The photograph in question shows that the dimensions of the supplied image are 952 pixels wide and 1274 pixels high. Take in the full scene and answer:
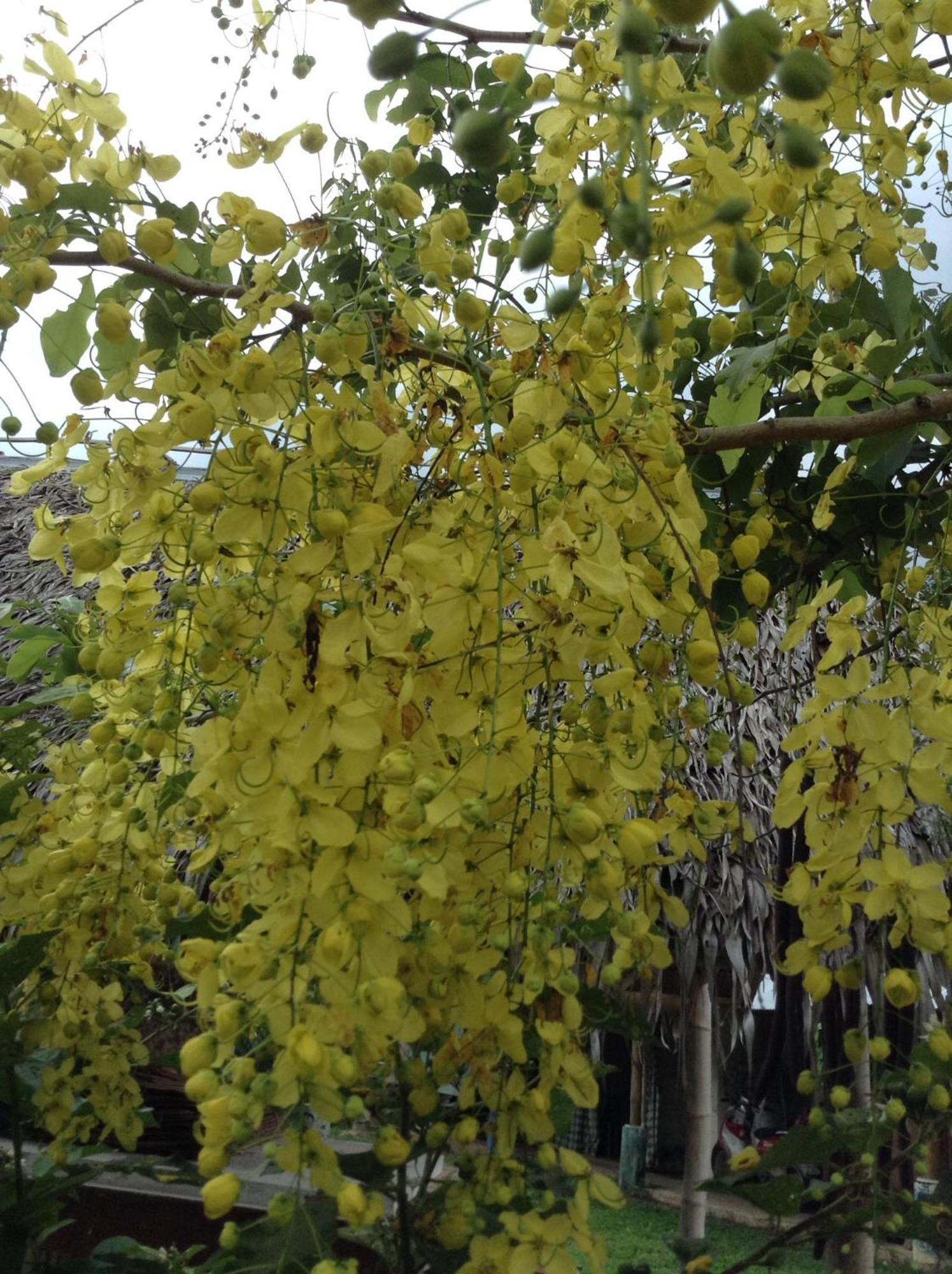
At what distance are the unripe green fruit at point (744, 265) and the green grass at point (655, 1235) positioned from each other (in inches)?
118

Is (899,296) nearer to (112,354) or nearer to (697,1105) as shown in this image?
(112,354)

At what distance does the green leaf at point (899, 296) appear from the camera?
3.08 ft

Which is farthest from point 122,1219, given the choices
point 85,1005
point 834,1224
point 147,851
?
point 834,1224

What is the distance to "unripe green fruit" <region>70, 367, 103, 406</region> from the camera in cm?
70

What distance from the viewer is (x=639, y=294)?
2.30 feet

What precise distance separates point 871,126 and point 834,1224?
0.75 m

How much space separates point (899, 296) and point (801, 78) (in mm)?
575

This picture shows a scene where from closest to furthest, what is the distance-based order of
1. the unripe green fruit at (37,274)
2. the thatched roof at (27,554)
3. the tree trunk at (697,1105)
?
the unripe green fruit at (37,274), the tree trunk at (697,1105), the thatched roof at (27,554)

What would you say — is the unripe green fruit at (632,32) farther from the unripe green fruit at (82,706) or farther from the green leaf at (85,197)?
the unripe green fruit at (82,706)

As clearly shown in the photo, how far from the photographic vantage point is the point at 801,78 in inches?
16.5

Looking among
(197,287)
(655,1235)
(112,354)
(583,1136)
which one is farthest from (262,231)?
(655,1235)

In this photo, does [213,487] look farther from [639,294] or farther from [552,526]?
[639,294]

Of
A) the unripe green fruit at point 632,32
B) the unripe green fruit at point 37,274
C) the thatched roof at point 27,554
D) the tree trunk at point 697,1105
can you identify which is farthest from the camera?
the thatched roof at point 27,554

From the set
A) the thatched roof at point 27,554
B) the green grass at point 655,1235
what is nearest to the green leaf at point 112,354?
the thatched roof at point 27,554
